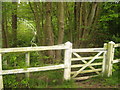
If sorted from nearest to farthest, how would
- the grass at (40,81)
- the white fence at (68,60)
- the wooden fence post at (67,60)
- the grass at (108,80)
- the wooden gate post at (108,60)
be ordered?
the white fence at (68,60), the grass at (40,81), the wooden fence post at (67,60), the grass at (108,80), the wooden gate post at (108,60)

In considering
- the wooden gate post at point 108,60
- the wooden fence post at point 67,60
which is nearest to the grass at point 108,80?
the wooden gate post at point 108,60

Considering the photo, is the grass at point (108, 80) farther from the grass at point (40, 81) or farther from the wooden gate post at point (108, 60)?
the grass at point (40, 81)

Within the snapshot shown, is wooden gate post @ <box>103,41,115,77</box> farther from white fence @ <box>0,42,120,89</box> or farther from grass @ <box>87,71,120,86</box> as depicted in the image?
grass @ <box>87,71,120,86</box>

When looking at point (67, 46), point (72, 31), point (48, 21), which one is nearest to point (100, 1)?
point (72, 31)

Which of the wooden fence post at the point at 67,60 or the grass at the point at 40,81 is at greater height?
the wooden fence post at the point at 67,60

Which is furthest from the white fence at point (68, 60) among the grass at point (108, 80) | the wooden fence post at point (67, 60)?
the grass at point (108, 80)

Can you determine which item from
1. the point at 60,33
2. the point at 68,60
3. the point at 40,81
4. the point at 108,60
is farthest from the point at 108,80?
the point at 60,33

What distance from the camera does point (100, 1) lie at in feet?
19.0

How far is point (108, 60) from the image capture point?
4609 mm

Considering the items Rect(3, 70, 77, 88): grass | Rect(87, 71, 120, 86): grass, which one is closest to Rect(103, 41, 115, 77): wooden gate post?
Rect(87, 71, 120, 86): grass

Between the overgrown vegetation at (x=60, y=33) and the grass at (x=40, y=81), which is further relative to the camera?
the overgrown vegetation at (x=60, y=33)

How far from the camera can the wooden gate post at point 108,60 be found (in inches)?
179

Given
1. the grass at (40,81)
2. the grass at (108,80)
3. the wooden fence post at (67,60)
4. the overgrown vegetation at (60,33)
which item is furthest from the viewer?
the grass at (108,80)

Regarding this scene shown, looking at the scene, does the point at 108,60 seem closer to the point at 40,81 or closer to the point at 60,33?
the point at 60,33
